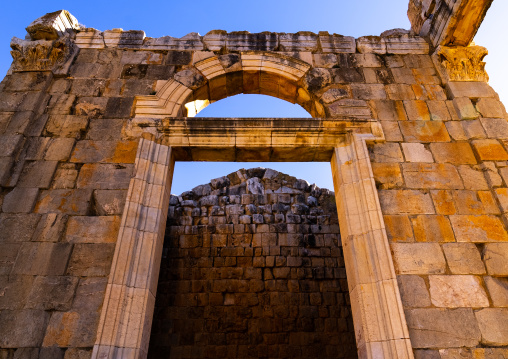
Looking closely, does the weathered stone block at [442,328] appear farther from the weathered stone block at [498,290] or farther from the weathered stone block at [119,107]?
the weathered stone block at [119,107]

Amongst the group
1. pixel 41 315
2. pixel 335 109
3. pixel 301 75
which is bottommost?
pixel 41 315

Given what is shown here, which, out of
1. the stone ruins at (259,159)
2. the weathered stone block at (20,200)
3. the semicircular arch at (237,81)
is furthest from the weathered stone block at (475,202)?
the weathered stone block at (20,200)

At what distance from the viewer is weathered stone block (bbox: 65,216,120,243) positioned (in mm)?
3615

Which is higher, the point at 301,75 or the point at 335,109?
the point at 301,75

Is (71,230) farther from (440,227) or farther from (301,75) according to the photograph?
(440,227)

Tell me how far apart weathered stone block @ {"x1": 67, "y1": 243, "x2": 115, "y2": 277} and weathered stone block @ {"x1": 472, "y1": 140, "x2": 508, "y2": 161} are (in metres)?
4.57

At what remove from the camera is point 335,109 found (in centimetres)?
474

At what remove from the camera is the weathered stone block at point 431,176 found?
4062 mm

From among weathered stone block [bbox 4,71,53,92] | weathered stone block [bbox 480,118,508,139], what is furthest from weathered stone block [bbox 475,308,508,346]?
weathered stone block [bbox 4,71,53,92]

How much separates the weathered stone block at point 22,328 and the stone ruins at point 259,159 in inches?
0.4

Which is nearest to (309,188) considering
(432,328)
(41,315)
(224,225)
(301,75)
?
(224,225)

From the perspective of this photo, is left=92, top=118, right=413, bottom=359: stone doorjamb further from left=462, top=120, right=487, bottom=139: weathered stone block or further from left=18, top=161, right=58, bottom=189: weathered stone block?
left=462, top=120, right=487, bottom=139: weathered stone block

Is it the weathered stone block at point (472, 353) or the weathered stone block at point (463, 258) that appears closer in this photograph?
the weathered stone block at point (472, 353)

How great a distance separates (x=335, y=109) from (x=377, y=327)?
9.42 feet
